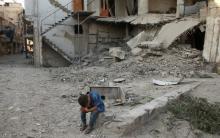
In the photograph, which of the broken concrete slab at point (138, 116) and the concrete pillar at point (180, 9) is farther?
the concrete pillar at point (180, 9)

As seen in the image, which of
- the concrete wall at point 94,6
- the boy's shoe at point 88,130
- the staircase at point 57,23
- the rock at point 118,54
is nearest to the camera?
the boy's shoe at point 88,130

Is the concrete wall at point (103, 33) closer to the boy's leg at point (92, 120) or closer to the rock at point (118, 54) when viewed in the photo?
the rock at point (118, 54)

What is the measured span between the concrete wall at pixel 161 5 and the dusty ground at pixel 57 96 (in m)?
6.87

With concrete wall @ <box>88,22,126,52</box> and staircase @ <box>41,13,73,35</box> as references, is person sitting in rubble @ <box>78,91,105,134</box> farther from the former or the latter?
concrete wall @ <box>88,22,126,52</box>

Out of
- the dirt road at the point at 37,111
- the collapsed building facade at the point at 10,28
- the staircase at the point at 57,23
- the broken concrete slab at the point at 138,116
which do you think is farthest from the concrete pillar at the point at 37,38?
the broken concrete slab at the point at 138,116

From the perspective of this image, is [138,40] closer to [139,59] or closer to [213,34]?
[139,59]

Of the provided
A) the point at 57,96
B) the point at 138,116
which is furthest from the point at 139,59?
the point at 138,116

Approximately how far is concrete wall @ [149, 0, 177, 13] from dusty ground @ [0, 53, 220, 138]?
6866 mm

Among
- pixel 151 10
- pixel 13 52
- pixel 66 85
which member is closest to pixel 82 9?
pixel 151 10

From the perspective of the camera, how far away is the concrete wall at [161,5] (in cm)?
2153

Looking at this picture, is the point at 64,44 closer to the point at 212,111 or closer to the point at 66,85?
the point at 66,85

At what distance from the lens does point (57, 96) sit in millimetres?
10836

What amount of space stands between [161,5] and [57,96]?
12837mm

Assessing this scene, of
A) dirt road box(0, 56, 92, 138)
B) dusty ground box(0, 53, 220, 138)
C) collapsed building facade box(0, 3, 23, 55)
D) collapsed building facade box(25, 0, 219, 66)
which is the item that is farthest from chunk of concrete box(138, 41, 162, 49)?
collapsed building facade box(0, 3, 23, 55)
